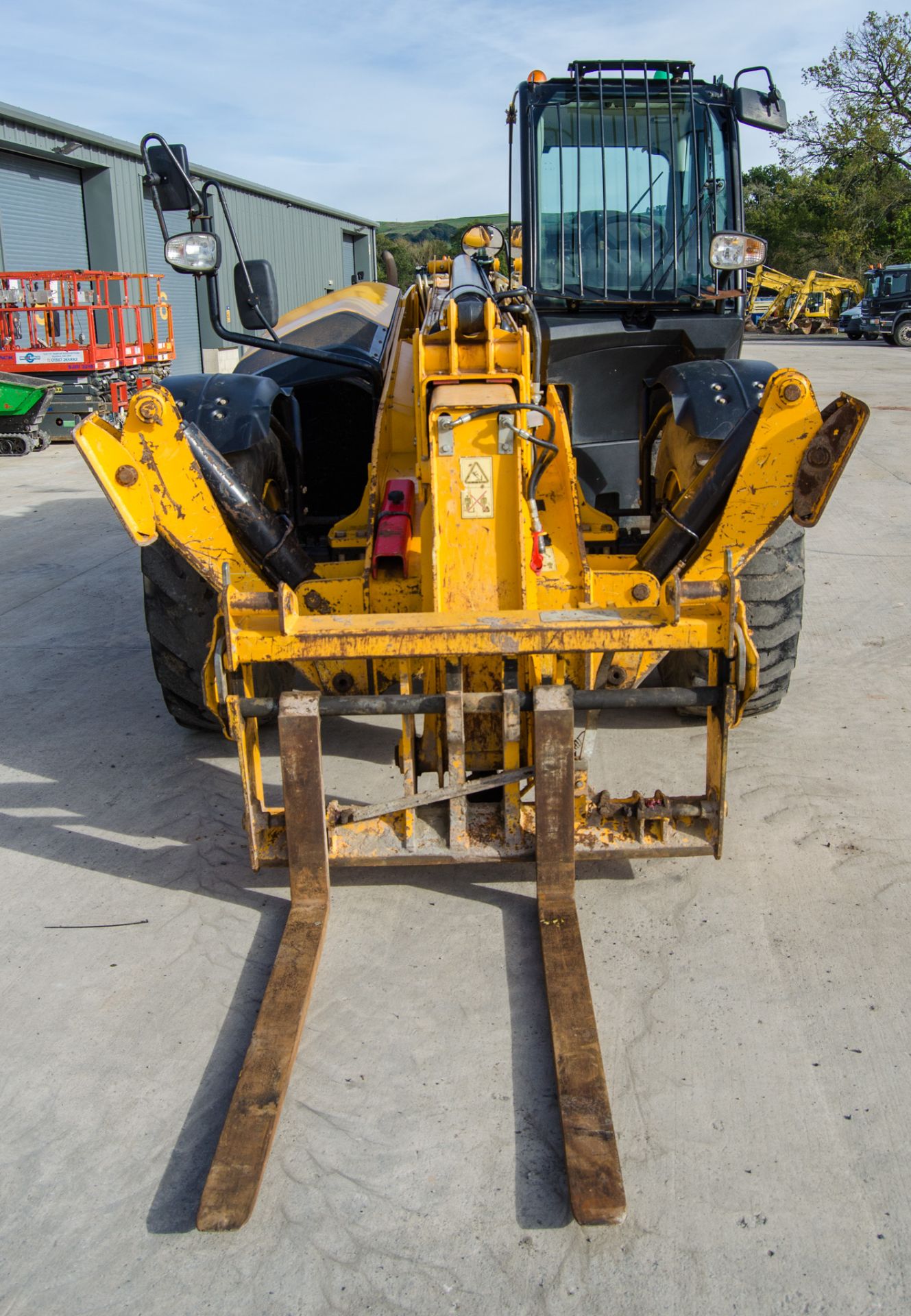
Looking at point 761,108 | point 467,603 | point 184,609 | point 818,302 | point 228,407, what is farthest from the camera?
point 818,302

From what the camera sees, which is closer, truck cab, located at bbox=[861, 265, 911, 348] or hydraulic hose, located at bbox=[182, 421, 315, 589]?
hydraulic hose, located at bbox=[182, 421, 315, 589]

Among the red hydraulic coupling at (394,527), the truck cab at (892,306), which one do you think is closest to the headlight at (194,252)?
the red hydraulic coupling at (394,527)

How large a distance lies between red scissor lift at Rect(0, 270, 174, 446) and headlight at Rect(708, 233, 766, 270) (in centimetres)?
1083

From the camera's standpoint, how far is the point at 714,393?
4234 mm

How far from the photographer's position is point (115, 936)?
3.49 meters

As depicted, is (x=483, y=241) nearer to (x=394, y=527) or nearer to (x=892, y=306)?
(x=394, y=527)

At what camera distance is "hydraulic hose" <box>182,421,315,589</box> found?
3.65m

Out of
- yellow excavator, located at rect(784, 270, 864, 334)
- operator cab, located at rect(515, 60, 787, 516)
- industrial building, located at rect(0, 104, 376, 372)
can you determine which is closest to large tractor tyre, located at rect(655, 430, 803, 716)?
operator cab, located at rect(515, 60, 787, 516)

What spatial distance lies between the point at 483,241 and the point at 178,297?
66.3 feet

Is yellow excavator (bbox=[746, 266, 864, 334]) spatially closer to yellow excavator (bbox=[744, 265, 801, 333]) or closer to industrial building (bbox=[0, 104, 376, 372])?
yellow excavator (bbox=[744, 265, 801, 333])

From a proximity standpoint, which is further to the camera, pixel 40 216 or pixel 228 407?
pixel 40 216

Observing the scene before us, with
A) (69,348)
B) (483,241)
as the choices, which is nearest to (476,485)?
(483,241)

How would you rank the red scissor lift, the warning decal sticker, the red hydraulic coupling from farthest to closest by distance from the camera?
1. the red scissor lift
2. the red hydraulic coupling
3. the warning decal sticker

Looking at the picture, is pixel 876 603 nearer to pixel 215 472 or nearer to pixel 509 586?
pixel 509 586
